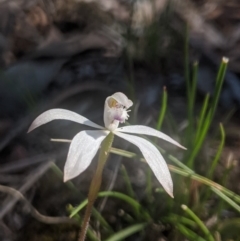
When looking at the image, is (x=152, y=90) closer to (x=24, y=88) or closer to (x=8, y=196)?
(x=24, y=88)

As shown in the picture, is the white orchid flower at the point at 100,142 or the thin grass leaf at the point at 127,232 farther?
the thin grass leaf at the point at 127,232

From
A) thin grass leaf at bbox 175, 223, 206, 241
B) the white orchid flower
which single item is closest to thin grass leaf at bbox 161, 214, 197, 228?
thin grass leaf at bbox 175, 223, 206, 241

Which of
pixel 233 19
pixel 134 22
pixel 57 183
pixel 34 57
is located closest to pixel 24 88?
pixel 34 57

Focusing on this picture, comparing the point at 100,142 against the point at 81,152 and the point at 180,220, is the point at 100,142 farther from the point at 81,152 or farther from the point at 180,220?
the point at 180,220

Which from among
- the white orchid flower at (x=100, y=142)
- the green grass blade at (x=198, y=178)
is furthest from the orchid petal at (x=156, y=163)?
the green grass blade at (x=198, y=178)

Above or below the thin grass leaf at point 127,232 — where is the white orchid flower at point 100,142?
above

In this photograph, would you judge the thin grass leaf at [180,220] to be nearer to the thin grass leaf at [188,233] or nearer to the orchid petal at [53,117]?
the thin grass leaf at [188,233]
